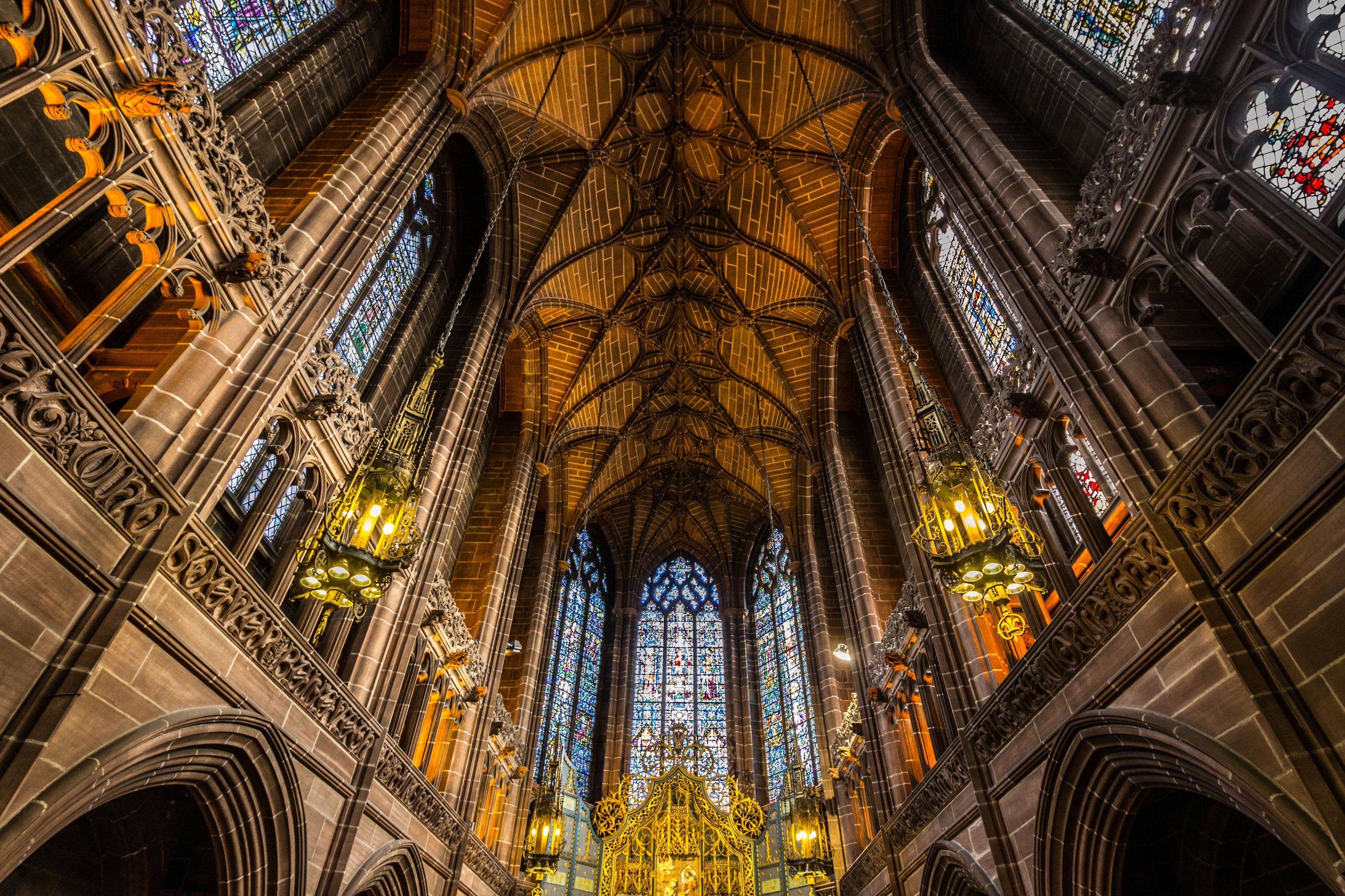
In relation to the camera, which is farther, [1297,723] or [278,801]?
[278,801]

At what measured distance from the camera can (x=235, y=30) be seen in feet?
30.8

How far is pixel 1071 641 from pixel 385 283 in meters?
11.5

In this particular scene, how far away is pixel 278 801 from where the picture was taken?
7707 mm

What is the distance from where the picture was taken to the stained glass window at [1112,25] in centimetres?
846

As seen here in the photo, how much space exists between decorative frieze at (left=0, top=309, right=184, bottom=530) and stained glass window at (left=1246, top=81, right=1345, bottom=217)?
8995 mm

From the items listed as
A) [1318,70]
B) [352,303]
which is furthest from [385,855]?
[1318,70]

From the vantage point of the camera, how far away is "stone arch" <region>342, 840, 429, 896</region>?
9250 mm

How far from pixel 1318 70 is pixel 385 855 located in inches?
496

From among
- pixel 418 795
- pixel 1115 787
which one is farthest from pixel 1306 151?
pixel 418 795

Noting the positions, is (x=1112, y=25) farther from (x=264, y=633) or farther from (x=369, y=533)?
(x=264, y=633)

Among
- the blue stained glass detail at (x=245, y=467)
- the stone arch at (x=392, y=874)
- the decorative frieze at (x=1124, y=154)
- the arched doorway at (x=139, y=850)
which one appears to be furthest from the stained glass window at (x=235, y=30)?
the stone arch at (x=392, y=874)

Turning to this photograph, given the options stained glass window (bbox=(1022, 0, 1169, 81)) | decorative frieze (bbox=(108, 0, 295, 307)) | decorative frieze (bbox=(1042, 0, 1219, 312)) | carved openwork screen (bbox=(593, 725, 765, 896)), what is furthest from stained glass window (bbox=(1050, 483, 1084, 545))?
carved openwork screen (bbox=(593, 725, 765, 896))

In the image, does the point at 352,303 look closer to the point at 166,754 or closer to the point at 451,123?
the point at 451,123

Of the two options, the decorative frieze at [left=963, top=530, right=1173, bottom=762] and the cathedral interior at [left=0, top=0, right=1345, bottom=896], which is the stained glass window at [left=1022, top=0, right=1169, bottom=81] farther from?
the decorative frieze at [left=963, top=530, right=1173, bottom=762]
